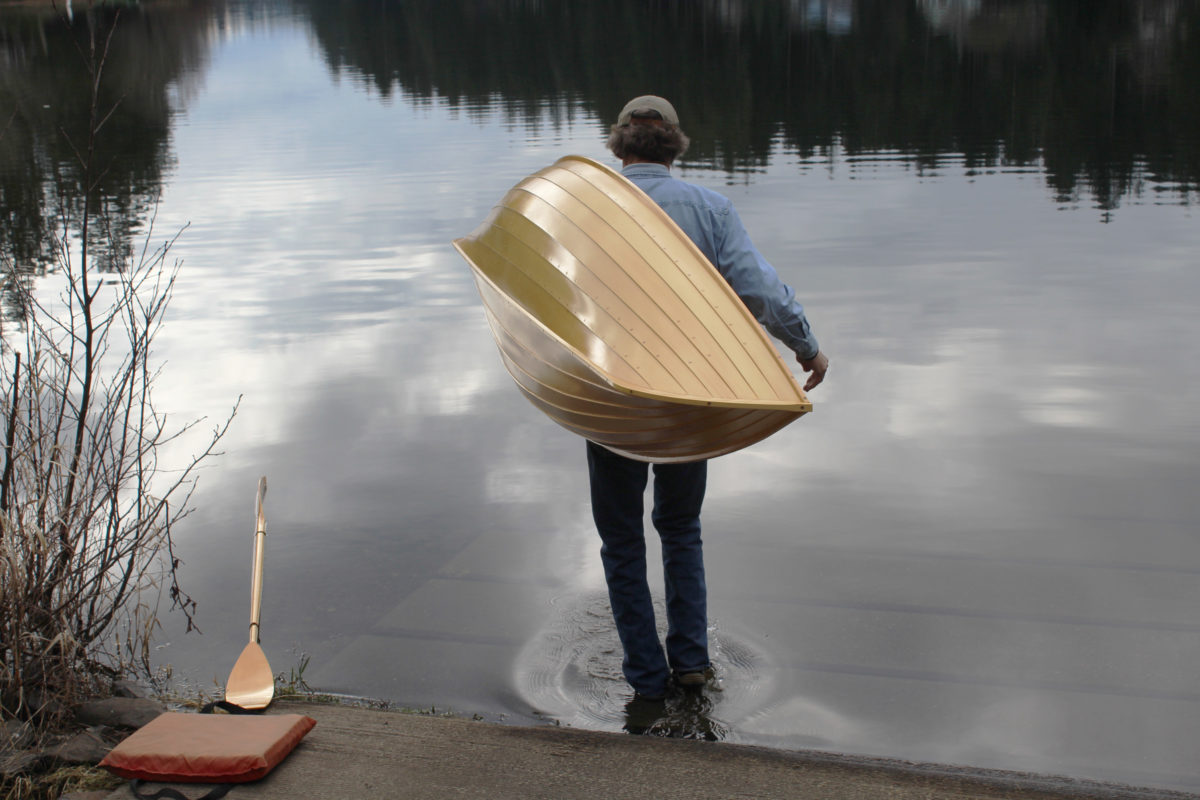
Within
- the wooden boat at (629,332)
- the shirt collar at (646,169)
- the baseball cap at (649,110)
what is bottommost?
the wooden boat at (629,332)

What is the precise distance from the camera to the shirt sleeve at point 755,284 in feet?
11.3

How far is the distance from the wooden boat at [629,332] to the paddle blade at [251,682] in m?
1.15

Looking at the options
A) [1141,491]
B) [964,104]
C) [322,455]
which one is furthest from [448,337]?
[964,104]

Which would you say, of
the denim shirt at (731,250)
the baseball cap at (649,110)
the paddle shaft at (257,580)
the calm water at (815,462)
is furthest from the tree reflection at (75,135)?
the denim shirt at (731,250)

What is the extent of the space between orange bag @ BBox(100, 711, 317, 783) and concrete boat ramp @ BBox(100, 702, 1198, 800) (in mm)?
37

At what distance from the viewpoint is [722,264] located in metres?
3.48

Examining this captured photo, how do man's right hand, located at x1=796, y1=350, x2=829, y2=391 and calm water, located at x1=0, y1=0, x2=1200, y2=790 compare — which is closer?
man's right hand, located at x1=796, y1=350, x2=829, y2=391

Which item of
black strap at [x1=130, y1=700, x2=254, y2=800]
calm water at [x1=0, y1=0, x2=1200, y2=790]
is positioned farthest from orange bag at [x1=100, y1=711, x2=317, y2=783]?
calm water at [x1=0, y1=0, x2=1200, y2=790]

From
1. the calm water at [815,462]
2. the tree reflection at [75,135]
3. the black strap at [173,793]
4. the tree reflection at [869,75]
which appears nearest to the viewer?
the black strap at [173,793]

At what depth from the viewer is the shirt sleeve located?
11.3 ft

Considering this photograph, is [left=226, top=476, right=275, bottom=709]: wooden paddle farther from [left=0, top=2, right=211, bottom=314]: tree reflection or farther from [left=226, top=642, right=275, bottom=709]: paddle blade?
[left=0, top=2, right=211, bottom=314]: tree reflection

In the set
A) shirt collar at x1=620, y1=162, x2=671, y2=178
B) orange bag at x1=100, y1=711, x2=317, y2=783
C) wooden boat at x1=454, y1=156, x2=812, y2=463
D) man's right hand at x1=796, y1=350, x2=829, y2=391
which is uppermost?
shirt collar at x1=620, y1=162, x2=671, y2=178

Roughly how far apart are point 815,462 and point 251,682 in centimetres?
321

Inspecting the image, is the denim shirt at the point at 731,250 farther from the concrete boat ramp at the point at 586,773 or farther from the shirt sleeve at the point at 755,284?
the concrete boat ramp at the point at 586,773
